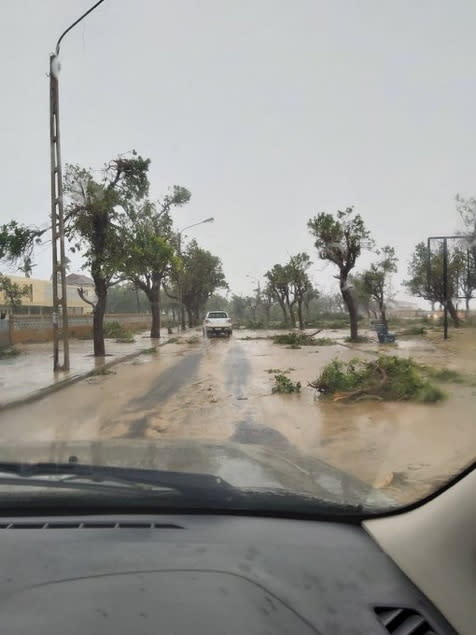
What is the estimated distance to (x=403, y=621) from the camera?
64.9 inches

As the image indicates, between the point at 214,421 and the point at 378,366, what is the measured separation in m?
3.93

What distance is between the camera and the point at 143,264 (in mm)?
19109

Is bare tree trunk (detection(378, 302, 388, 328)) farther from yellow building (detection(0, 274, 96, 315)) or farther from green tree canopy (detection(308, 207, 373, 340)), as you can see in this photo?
yellow building (detection(0, 274, 96, 315))

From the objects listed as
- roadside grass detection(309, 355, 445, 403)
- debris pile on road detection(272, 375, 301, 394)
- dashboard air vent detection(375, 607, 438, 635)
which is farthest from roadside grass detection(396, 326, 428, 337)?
dashboard air vent detection(375, 607, 438, 635)

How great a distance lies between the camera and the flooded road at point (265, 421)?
565cm

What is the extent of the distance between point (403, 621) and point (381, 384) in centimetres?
859

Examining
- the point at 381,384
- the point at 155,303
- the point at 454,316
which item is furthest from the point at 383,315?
the point at 381,384

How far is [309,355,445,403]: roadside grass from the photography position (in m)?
9.50

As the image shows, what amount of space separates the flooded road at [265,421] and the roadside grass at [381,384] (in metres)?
0.34

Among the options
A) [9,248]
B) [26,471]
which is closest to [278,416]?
[26,471]

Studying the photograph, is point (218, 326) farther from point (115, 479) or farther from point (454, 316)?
point (115, 479)

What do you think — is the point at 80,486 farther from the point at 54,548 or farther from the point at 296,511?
the point at 296,511

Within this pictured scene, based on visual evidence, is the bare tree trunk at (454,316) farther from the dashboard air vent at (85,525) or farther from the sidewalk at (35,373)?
the dashboard air vent at (85,525)

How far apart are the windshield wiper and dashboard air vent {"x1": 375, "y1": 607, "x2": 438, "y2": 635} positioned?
82 centimetres
